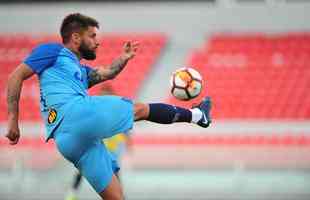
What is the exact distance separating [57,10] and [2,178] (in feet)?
22.6

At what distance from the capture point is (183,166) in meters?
11.2

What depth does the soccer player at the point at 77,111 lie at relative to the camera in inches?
206

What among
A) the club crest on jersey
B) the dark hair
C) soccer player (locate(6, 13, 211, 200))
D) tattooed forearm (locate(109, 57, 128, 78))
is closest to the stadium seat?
tattooed forearm (locate(109, 57, 128, 78))

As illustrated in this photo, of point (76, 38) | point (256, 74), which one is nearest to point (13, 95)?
point (76, 38)

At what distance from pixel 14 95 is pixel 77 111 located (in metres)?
0.49

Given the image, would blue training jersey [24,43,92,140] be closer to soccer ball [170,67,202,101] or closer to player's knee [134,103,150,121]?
player's knee [134,103,150,121]

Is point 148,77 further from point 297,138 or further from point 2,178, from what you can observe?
point 2,178

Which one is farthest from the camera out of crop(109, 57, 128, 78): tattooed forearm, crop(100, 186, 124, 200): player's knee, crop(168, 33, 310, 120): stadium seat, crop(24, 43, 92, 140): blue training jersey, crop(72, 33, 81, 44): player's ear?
crop(168, 33, 310, 120): stadium seat

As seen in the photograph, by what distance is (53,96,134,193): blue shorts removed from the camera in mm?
5203

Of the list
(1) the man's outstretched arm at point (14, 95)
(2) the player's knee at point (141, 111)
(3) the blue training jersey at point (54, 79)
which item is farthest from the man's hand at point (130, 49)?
(1) the man's outstretched arm at point (14, 95)

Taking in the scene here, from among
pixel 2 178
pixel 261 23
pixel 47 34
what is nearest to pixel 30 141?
pixel 2 178

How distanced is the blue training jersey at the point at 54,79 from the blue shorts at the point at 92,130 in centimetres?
7

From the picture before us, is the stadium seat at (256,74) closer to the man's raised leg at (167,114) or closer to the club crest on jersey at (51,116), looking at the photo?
the man's raised leg at (167,114)

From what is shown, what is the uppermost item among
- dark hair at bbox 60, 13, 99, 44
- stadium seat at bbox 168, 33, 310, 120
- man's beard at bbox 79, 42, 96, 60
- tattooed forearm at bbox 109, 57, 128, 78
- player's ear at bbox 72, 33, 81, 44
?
dark hair at bbox 60, 13, 99, 44
